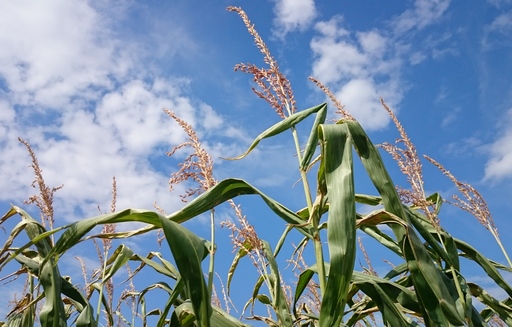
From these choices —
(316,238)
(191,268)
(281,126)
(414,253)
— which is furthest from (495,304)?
(191,268)

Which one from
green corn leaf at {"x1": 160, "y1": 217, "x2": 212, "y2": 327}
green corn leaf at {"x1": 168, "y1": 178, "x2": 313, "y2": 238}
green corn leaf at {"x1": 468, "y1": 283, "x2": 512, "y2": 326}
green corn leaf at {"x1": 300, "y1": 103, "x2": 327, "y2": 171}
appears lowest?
green corn leaf at {"x1": 160, "y1": 217, "x2": 212, "y2": 327}

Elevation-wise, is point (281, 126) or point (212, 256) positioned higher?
point (281, 126)

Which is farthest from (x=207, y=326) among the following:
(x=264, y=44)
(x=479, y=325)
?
(x=264, y=44)

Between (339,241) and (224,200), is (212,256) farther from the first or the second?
(339,241)

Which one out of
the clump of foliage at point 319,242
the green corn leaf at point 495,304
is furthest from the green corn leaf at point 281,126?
the green corn leaf at point 495,304

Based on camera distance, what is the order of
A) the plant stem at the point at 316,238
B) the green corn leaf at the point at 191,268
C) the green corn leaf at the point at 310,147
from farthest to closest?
the green corn leaf at the point at 310,147 < the plant stem at the point at 316,238 < the green corn leaf at the point at 191,268

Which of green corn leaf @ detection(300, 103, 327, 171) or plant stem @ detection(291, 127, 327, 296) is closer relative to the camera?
plant stem @ detection(291, 127, 327, 296)

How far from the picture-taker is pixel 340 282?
1.11 meters

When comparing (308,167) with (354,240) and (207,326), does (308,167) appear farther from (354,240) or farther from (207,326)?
(207,326)

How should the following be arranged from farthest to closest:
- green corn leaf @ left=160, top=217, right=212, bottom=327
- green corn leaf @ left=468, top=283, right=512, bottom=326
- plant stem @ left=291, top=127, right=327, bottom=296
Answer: green corn leaf @ left=468, top=283, right=512, bottom=326
plant stem @ left=291, top=127, right=327, bottom=296
green corn leaf @ left=160, top=217, right=212, bottom=327

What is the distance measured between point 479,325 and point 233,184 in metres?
0.90

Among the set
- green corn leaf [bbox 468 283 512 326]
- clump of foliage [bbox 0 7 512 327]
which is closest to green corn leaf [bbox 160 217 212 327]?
clump of foliage [bbox 0 7 512 327]

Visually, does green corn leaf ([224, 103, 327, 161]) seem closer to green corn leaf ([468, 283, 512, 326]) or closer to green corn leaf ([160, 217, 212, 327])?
green corn leaf ([160, 217, 212, 327])

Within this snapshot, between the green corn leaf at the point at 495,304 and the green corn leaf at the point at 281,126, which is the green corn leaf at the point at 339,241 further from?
the green corn leaf at the point at 495,304
